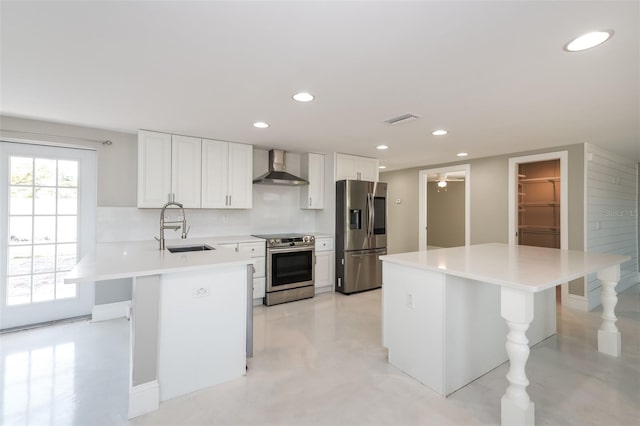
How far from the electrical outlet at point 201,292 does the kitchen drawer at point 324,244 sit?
248 cm

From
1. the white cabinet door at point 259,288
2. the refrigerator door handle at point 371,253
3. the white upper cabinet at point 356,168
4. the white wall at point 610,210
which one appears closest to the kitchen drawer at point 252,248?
the white cabinet door at point 259,288

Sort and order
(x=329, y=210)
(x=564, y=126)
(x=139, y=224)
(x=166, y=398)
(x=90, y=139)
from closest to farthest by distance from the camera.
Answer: (x=166, y=398)
(x=564, y=126)
(x=90, y=139)
(x=139, y=224)
(x=329, y=210)

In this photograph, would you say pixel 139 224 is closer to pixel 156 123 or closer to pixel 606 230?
pixel 156 123

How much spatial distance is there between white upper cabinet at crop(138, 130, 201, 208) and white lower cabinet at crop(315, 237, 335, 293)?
184 cm

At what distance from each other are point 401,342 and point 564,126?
9.25ft

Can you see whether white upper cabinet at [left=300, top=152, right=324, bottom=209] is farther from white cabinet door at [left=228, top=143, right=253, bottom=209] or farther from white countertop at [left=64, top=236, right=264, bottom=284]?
white countertop at [left=64, top=236, right=264, bottom=284]

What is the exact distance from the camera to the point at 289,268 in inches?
163

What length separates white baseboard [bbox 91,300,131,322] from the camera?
11.1ft

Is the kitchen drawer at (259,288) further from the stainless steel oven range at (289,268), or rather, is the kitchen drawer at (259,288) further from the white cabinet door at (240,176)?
the white cabinet door at (240,176)

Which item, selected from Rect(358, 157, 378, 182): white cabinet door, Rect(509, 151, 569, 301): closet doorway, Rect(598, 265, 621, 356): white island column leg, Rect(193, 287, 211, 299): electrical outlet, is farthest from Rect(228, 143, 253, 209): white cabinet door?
Rect(509, 151, 569, 301): closet doorway

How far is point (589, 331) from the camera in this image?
3.13m

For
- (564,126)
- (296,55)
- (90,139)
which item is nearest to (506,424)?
(296,55)

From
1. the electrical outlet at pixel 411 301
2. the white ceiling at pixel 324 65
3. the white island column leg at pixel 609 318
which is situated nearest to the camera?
the white ceiling at pixel 324 65

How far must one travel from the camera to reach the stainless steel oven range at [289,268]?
3971mm
